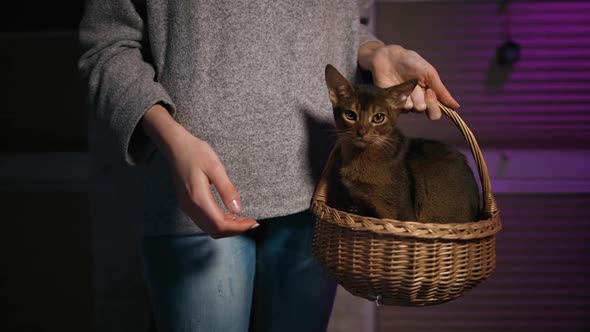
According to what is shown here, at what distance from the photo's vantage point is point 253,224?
0.67 meters

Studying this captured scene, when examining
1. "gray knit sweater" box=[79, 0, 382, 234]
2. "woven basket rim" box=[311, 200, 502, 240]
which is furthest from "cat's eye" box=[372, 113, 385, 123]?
"woven basket rim" box=[311, 200, 502, 240]

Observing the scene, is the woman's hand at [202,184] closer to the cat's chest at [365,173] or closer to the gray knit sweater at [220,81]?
the gray knit sweater at [220,81]

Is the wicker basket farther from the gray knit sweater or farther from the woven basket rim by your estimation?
the gray knit sweater

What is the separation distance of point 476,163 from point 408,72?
0.21m

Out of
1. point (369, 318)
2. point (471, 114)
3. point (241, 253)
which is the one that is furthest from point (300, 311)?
point (471, 114)

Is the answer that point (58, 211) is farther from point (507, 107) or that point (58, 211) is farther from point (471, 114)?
point (507, 107)

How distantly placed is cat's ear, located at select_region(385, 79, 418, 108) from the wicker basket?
243 millimetres

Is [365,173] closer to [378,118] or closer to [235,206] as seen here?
[378,118]

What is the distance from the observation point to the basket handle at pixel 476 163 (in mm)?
814

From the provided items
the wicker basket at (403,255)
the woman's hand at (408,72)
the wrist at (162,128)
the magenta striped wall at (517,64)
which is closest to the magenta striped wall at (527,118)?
the magenta striped wall at (517,64)

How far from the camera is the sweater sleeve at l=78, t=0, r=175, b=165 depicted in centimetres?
73

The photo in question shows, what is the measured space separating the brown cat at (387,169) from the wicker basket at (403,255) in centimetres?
14

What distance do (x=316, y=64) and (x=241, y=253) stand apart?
36 cm

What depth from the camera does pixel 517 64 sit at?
150cm
